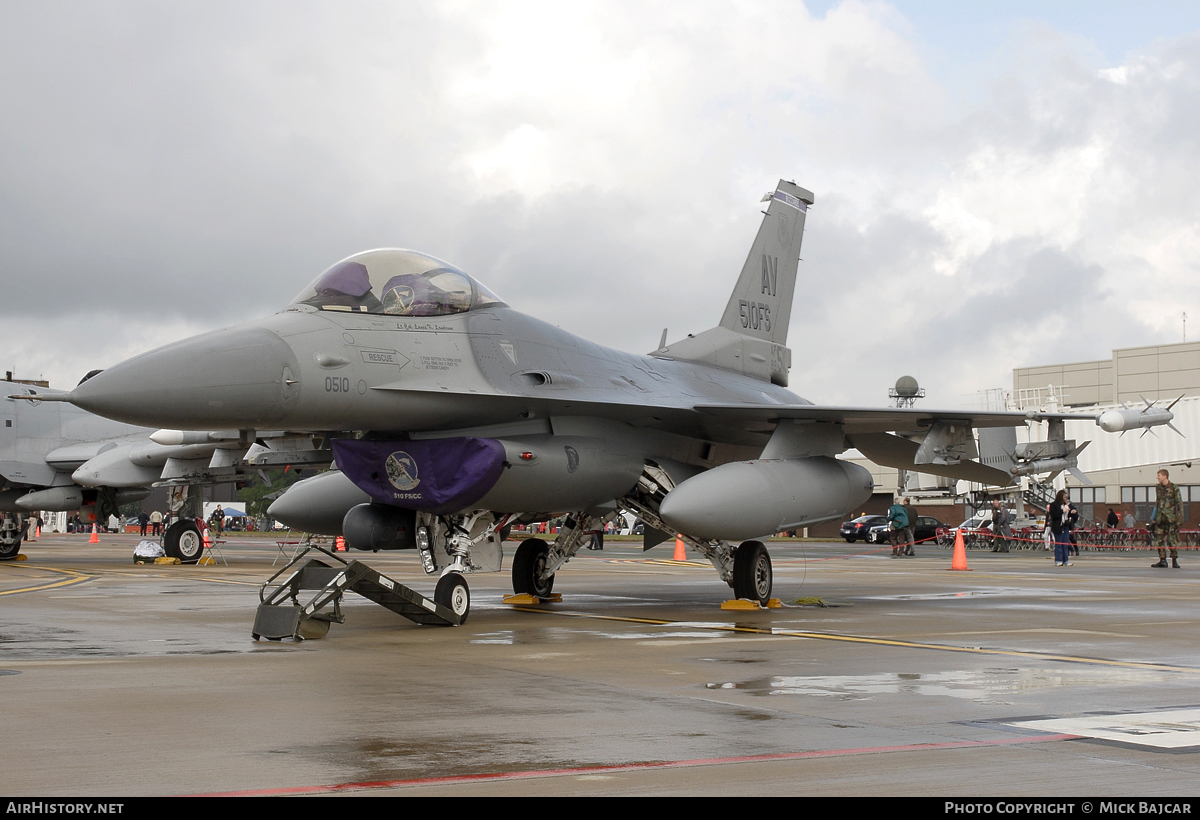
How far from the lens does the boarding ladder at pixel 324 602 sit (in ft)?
32.2

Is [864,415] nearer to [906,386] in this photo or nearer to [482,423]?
[482,423]

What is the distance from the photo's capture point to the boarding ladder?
982 centimetres

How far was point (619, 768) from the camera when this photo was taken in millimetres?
4652

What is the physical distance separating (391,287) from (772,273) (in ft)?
25.2

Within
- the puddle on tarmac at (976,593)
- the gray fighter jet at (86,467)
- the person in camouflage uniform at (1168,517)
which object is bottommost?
the puddle on tarmac at (976,593)

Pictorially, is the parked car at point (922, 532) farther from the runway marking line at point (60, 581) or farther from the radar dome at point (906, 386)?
the runway marking line at point (60, 581)

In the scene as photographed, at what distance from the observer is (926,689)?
692 cm

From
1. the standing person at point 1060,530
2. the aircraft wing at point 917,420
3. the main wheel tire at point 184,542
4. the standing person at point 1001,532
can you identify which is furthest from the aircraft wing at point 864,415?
the standing person at point 1001,532

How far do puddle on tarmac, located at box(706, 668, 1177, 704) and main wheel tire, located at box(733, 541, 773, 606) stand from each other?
5.62 metres

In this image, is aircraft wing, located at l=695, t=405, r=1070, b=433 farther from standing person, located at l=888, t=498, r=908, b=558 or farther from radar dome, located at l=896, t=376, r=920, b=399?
radar dome, located at l=896, t=376, r=920, b=399

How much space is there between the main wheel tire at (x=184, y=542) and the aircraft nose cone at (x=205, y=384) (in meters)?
15.3

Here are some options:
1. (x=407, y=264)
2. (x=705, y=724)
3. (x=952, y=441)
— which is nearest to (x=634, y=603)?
(x=952, y=441)

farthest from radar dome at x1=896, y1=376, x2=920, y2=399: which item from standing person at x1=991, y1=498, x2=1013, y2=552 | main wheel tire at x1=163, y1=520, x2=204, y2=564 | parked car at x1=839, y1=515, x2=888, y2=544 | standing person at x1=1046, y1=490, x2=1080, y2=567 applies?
main wheel tire at x1=163, y1=520, x2=204, y2=564

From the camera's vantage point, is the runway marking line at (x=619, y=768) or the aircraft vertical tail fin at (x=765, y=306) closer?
the runway marking line at (x=619, y=768)
